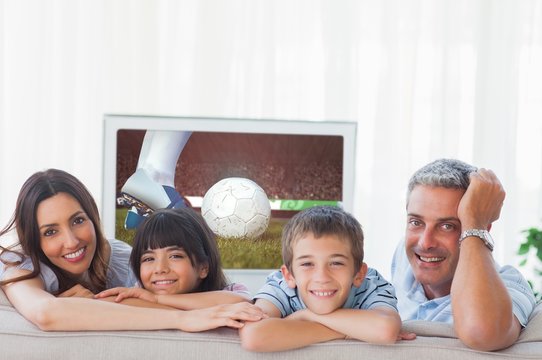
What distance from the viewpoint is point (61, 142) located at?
4648 mm

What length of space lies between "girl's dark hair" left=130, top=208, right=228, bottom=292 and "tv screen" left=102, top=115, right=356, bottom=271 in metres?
1.95

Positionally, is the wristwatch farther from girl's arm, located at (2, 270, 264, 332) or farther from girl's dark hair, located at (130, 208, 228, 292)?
girl's dark hair, located at (130, 208, 228, 292)

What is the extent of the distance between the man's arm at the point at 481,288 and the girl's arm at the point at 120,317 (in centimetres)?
38

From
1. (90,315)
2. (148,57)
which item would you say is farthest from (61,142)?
(90,315)

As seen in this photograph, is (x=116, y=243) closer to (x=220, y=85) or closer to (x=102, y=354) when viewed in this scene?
(x=102, y=354)

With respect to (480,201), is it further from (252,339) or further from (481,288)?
(252,339)

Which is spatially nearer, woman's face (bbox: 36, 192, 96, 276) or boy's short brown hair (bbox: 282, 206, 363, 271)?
boy's short brown hair (bbox: 282, 206, 363, 271)

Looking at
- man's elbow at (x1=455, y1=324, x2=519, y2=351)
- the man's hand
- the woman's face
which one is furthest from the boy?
the woman's face

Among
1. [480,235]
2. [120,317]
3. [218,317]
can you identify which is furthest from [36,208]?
[480,235]

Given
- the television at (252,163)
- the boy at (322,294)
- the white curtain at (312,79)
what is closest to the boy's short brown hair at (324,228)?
the boy at (322,294)

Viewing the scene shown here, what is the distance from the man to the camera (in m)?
1.41

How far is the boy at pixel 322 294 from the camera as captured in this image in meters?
1.35

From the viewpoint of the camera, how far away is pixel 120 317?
4.55ft

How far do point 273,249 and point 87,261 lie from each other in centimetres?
213
